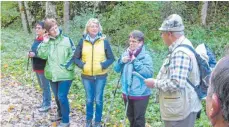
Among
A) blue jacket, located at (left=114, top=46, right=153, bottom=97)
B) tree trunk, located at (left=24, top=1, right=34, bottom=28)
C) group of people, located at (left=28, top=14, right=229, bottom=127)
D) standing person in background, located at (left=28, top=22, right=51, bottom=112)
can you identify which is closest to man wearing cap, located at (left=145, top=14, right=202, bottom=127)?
group of people, located at (left=28, top=14, right=229, bottom=127)

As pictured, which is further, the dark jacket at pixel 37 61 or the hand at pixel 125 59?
the dark jacket at pixel 37 61

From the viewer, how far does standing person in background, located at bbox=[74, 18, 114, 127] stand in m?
5.31

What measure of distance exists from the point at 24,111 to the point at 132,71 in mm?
3189

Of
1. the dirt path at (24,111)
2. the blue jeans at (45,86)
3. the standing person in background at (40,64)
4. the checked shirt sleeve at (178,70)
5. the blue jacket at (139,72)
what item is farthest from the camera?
the blue jeans at (45,86)

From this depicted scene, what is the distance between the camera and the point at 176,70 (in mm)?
3559

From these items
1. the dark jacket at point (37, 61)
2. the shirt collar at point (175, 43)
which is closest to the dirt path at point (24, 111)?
the dark jacket at point (37, 61)

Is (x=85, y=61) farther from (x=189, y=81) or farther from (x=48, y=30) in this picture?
(x=189, y=81)

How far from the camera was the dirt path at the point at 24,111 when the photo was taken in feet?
21.0

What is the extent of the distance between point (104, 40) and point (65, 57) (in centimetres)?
75

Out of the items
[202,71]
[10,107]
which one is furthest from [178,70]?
[10,107]

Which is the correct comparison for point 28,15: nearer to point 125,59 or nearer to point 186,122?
point 125,59

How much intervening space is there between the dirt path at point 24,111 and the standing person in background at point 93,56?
1220 millimetres

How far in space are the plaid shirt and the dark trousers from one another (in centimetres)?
114

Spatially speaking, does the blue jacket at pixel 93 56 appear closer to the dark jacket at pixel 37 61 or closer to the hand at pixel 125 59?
the hand at pixel 125 59
